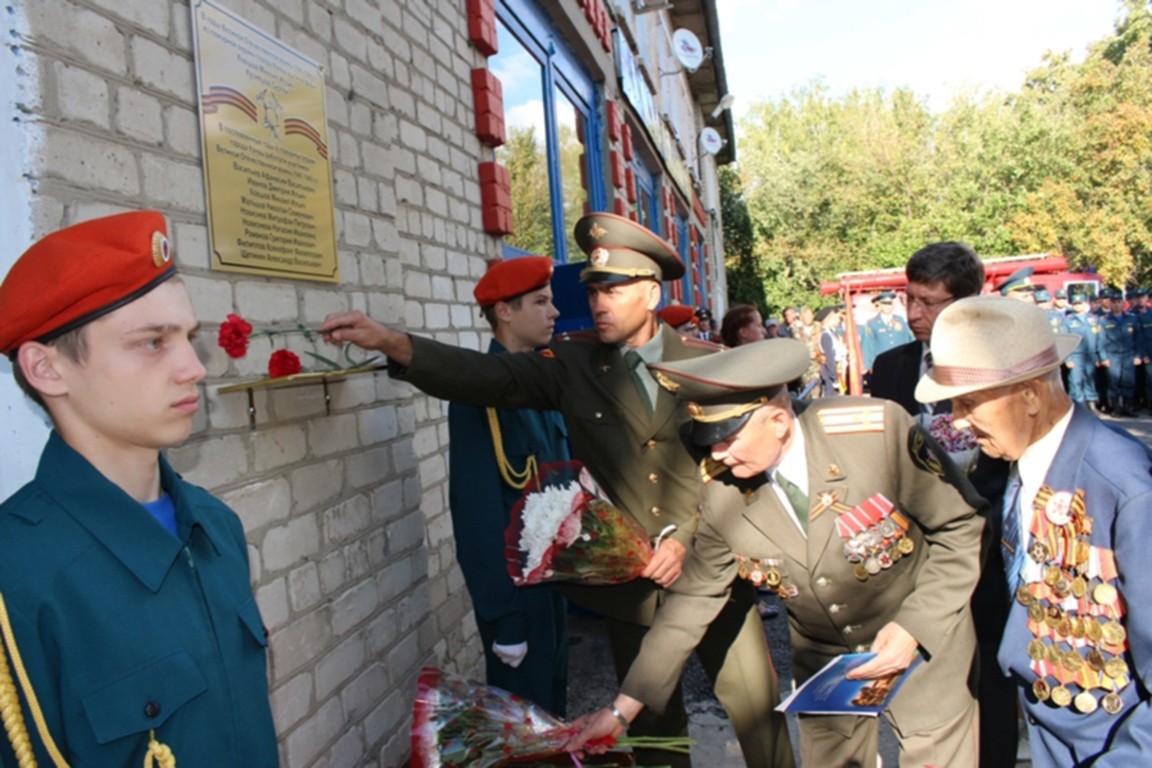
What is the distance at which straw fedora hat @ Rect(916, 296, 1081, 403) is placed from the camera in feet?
6.54

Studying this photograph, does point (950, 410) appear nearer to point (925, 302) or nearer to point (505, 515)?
point (925, 302)

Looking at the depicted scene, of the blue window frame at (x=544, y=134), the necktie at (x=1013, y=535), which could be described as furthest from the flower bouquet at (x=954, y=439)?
the blue window frame at (x=544, y=134)

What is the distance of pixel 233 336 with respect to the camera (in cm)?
219

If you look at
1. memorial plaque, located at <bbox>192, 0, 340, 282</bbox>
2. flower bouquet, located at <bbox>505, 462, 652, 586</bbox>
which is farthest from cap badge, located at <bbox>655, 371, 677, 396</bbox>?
memorial plaque, located at <bbox>192, 0, 340, 282</bbox>

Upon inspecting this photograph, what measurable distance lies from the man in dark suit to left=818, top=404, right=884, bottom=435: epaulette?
0.19 metres

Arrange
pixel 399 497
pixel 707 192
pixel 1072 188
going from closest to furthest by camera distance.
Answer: pixel 399 497 < pixel 1072 188 < pixel 707 192

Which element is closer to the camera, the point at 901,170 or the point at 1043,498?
the point at 1043,498

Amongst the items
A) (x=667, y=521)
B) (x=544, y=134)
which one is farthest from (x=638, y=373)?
(x=544, y=134)

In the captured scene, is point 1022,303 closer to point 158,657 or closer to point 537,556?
point 537,556

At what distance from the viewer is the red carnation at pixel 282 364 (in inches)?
95.0

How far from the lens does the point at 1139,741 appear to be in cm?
167

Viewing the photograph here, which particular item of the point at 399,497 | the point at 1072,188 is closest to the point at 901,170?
the point at 1072,188

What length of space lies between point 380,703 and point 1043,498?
2.27 m

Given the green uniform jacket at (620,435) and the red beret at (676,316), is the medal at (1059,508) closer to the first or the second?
the green uniform jacket at (620,435)
